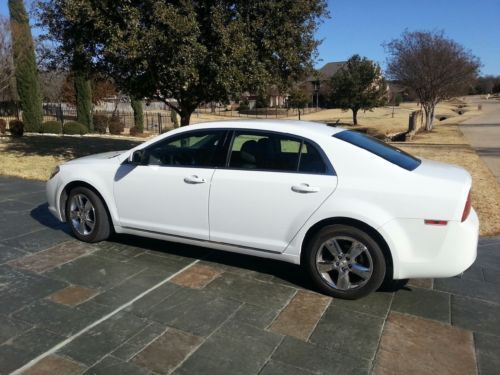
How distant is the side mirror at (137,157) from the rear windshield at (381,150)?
6.54ft

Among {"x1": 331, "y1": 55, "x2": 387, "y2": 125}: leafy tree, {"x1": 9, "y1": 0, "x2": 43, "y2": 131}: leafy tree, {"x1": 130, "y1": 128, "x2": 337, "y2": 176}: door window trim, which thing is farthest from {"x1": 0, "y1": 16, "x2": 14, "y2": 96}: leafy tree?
{"x1": 331, "y1": 55, "x2": 387, "y2": 125}: leafy tree

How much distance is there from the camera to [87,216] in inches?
203

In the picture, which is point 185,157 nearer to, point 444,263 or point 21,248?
point 21,248

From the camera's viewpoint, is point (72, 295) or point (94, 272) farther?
point (94, 272)

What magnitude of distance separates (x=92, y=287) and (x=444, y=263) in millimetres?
2993

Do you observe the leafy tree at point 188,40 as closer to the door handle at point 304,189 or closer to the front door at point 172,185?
the front door at point 172,185

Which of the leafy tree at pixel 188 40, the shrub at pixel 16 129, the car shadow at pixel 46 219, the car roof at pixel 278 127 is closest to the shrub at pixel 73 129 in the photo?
the shrub at pixel 16 129

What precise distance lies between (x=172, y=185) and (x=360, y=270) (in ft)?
6.39

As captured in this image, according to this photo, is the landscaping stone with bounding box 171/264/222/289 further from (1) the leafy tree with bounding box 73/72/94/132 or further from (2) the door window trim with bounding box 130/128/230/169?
(1) the leafy tree with bounding box 73/72/94/132

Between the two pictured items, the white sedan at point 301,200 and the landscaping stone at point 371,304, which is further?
the landscaping stone at point 371,304

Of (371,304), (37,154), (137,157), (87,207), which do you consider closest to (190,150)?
(137,157)

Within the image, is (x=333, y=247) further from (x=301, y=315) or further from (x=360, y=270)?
(x=301, y=315)

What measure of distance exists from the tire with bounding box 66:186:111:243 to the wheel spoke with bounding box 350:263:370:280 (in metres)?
2.75

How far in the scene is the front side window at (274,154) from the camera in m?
4.00
